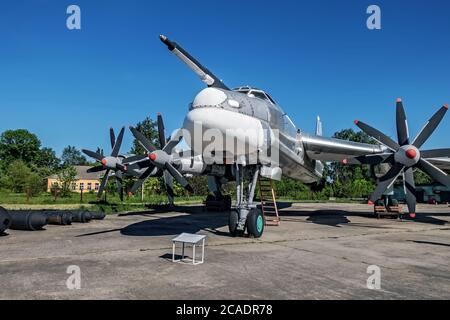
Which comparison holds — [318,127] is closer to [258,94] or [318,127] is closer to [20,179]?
[258,94]

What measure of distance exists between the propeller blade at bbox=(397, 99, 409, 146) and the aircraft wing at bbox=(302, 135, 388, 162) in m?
2.16

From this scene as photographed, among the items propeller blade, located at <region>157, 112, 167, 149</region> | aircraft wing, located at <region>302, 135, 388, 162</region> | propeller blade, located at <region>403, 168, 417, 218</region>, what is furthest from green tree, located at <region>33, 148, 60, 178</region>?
propeller blade, located at <region>403, 168, 417, 218</region>

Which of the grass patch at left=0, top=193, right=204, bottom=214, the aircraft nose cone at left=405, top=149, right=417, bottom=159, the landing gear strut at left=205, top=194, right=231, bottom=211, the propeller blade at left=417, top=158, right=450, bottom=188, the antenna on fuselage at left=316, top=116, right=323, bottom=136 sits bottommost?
the grass patch at left=0, top=193, right=204, bottom=214

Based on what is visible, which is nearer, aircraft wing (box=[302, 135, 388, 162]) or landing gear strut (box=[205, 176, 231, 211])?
aircraft wing (box=[302, 135, 388, 162])

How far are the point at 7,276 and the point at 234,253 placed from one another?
214 inches

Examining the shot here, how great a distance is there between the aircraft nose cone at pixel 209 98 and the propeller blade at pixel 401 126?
10.3 m

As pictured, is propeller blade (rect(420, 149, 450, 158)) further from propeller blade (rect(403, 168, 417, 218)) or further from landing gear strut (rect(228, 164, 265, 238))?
landing gear strut (rect(228, 164, 265, 238))

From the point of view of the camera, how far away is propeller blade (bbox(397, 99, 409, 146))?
A: 16.4m

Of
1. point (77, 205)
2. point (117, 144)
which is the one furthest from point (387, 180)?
point (77, 205)

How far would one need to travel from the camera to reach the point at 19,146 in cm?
11344

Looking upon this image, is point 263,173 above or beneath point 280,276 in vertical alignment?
above
